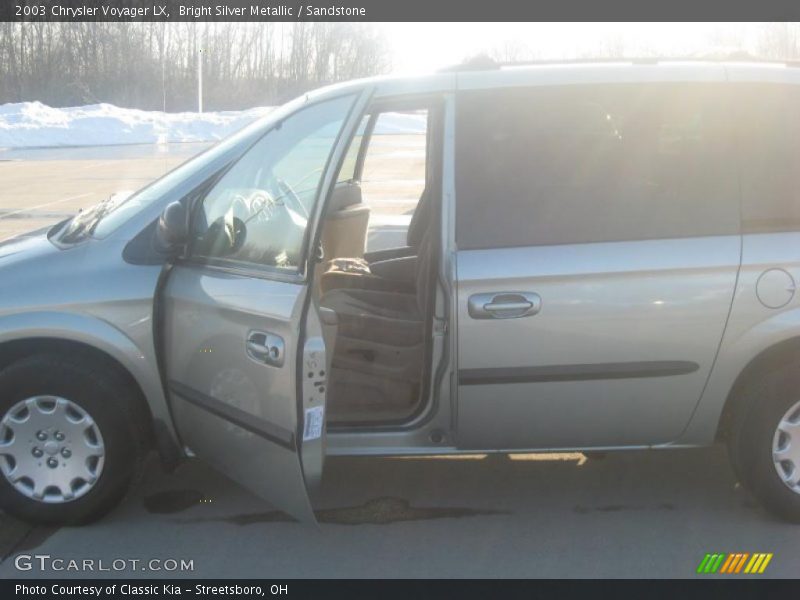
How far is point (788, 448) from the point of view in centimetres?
403

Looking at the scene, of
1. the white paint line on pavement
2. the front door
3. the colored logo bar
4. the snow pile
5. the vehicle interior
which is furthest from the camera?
the snow pile

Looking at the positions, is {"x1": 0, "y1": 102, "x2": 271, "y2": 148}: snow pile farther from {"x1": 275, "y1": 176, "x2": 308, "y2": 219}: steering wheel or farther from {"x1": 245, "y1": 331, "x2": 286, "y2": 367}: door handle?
{"x1": 245, "y1": 331, "x2": 286, "y2": 367}: door handle

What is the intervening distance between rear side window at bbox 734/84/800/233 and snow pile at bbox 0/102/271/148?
26.9 m

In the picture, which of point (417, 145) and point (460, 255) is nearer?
point (460, 255)

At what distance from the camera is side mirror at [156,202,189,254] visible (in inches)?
153

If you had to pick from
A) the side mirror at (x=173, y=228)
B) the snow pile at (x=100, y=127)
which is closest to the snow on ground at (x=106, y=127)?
the snow pile at (x=100, y=127)

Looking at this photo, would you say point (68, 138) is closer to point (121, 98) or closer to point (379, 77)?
point (121, 98)

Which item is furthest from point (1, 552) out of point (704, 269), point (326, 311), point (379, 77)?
point (704, 269)

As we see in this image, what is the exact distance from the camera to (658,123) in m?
4.02

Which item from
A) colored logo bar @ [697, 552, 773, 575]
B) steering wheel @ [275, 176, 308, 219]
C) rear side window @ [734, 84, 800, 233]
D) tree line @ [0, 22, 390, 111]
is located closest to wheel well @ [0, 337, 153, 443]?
steering wheel @ [275, 176, 308, 219]

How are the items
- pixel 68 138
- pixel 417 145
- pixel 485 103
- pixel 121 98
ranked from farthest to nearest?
pixel 121 98, pixel 68 138, pixel 417 145, pixel 485 103

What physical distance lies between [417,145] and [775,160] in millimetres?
21325
